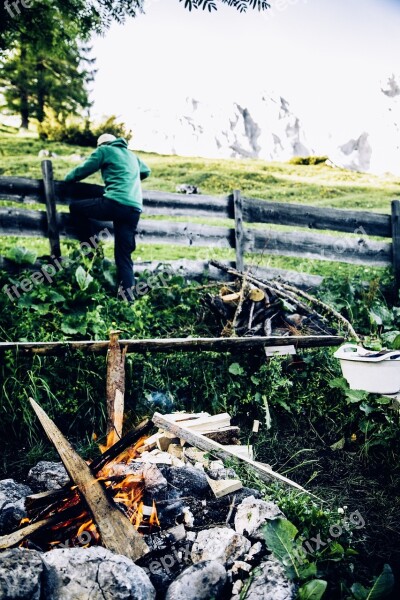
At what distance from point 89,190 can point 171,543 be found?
17.3ft

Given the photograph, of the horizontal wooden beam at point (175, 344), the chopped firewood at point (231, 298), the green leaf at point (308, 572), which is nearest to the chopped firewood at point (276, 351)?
the horizontal wooden beam at point (175, 344)

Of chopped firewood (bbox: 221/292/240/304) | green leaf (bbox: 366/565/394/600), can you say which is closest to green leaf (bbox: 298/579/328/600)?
green leaf (bbox: 366/565/394/600)

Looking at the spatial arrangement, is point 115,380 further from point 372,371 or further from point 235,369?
point 372,371

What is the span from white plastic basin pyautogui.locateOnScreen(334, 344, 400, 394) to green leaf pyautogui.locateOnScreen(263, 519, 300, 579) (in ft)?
6.32

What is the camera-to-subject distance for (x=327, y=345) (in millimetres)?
5141

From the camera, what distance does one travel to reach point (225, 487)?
323 centimetres

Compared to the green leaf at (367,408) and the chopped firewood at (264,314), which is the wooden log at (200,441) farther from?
the chopped firewood at (264,314)

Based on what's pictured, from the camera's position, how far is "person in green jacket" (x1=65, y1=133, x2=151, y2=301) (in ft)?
20.9

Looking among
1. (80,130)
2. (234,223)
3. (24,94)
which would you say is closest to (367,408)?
(234,223)

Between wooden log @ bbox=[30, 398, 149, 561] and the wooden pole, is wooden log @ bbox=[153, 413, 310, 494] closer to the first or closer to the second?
the wooden pole

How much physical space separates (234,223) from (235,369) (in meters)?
3.19

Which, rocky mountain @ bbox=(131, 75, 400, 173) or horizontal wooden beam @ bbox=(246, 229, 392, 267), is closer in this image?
horizontal wooden beam @ bbox=(246, 229, 392, 267)

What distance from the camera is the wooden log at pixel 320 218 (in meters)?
7.97

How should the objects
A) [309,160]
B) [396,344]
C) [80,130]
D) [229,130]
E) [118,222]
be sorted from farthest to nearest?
[229,130] < [309,160] < [80,130] < [118,222] < [396,344]
